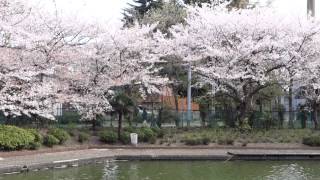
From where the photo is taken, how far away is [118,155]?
23.6 m

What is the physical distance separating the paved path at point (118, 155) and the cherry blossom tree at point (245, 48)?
6.30m

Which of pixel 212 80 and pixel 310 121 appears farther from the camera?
pixel 310 121

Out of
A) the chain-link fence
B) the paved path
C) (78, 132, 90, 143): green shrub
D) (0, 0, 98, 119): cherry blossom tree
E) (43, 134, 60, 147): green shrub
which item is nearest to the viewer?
the paved path

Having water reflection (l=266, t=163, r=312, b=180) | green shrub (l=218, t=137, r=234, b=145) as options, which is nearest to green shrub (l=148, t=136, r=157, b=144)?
green shrub (l=218, t=137, r=234, b=145)

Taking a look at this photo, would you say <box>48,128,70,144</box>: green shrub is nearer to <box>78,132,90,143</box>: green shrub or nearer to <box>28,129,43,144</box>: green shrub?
<box>78,132,90,143</box>: green shrub

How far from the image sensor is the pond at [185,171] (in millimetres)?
17875

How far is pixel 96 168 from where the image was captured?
66.6 feet

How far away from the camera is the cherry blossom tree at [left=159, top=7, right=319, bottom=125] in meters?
30.8

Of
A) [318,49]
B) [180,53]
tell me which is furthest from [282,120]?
[180,53]

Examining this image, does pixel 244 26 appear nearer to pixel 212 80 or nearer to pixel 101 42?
pixel 212 80

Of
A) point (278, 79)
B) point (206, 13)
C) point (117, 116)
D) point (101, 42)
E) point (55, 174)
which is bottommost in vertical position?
point (55, 174)

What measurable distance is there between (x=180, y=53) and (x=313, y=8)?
1128cm

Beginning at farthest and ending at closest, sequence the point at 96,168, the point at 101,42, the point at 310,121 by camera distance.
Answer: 1. the point at 310,121
2. the point at 101,42
3. the point at 96,168

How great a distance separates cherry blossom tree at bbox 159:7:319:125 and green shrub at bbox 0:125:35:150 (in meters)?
11.5
